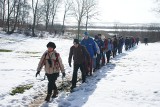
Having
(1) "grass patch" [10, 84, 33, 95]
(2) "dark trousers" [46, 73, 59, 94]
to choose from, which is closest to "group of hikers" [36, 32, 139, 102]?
(2) "dark trousers" [46, 73, 59, 94]

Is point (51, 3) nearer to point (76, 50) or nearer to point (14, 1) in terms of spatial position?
point (14, 1)

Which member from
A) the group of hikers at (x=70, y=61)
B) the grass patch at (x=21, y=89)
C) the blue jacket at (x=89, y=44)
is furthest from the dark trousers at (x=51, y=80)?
the blue jacket at (x=89, y=44)

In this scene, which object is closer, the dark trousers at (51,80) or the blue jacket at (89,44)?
the dark trousers at (51,80)

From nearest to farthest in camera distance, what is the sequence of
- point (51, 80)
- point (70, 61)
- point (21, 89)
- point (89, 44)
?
1. point (51, 80)
2. point (21, 89)
3. point (70, 61)
4. point (89, 44)

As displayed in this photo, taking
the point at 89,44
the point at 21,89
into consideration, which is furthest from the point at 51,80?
the point at 89,44

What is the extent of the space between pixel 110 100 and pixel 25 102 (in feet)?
7.79

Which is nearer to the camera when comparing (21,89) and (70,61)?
(21,89)

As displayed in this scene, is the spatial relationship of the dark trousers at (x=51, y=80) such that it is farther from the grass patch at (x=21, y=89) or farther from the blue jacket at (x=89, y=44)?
the blue jacket at (x=89, y=44)

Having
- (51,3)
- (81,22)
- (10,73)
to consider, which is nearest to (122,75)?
(10,73)

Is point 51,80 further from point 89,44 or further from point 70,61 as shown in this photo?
point 89,44

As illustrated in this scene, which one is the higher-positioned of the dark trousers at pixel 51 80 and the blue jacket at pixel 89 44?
the blue jacket at pixel 89 44

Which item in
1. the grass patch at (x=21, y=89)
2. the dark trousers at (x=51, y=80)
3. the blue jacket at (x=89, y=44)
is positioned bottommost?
the grass patch at (x=21, y=89)

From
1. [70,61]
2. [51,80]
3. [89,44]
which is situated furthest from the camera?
[89,44]

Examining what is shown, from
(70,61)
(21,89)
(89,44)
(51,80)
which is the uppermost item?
(89,44)
